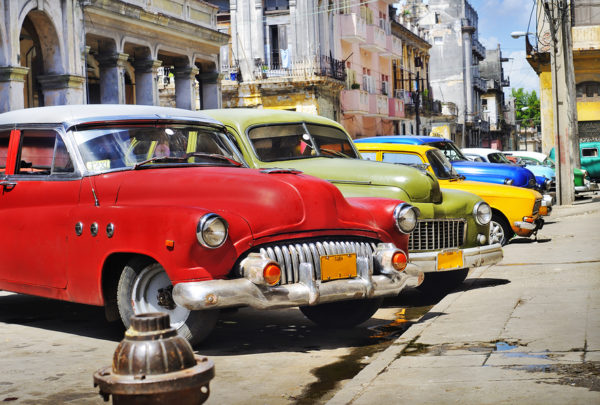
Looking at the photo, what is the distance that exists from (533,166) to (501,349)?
24.4 meters

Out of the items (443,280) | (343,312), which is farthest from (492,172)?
(343,312)

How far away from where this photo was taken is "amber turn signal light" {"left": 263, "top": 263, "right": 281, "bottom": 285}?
255 inches

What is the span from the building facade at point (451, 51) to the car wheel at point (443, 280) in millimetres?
76097

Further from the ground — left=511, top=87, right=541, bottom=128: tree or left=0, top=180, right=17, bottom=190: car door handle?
left=511, top=87, right=541, bottom=128: tree

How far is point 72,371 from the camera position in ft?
21.3

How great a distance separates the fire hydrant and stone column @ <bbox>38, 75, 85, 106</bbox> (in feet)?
63.1

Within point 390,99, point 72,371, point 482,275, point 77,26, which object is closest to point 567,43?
point 77,26

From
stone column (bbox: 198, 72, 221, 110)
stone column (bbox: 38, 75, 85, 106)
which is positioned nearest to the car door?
stone column (bbox: 38, 75, 85, 106)

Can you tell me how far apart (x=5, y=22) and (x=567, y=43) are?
15.3 m

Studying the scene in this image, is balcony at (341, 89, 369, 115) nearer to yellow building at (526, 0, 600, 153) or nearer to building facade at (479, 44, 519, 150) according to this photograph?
yellow building at (526, 0, 600, 153)

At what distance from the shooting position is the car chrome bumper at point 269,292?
6.38 meters

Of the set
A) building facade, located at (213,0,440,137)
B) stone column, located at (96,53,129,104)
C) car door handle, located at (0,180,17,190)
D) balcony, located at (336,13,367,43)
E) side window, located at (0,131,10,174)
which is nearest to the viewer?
car door handle, located at (0,180,17,190)

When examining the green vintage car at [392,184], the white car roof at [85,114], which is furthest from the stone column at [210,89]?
the white car roof at [85,114]

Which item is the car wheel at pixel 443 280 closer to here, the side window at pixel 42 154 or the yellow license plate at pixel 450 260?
the yellow license plate at pixel 450 260
